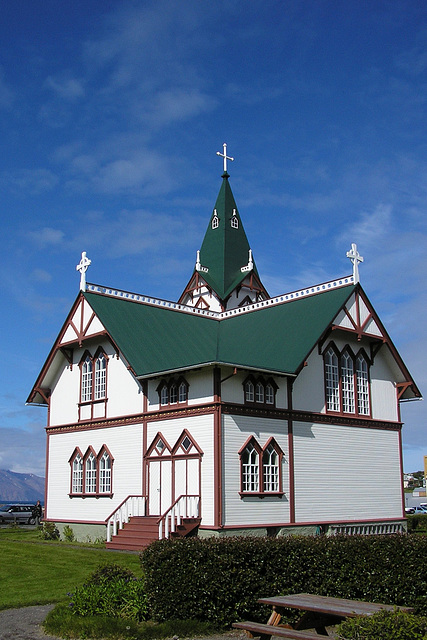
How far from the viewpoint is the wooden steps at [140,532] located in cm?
2279

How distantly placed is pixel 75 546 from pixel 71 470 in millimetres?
4499

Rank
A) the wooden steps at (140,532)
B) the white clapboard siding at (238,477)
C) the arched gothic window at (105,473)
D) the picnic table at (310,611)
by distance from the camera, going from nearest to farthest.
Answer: the picnic table at (310,611)
the wooden steps at (140,532)
the white clapboard siding at (238,477)
the arched gothic window at (105,473)

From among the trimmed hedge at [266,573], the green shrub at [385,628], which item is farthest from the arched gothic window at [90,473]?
the green shrub at [385,628]

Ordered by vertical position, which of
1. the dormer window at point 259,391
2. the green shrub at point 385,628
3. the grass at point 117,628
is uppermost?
the dormer window at point 259,391

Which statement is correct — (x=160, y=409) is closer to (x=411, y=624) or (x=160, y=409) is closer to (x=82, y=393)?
(x=82, y=393)

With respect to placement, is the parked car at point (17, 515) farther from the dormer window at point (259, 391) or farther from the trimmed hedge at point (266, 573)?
the trimmed hedge at point (266, 573)

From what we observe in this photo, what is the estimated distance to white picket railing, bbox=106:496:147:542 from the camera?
25047 millimetres

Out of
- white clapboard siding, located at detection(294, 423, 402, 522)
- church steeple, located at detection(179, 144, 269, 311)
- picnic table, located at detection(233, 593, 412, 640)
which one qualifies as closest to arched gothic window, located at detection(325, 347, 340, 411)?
white clapboard siding, located at detection(294, 423, 402, 522)

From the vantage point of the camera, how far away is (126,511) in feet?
83.0

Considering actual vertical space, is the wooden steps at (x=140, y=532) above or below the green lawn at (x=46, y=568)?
above

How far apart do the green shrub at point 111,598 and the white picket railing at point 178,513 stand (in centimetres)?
979

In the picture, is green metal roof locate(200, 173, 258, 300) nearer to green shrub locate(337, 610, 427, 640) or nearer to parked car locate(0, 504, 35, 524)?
parked car locate(0, 504, 35, 524)

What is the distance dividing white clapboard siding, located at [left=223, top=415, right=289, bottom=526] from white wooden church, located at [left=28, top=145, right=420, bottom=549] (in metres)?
0.05

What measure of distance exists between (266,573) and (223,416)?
11088 millimetres
